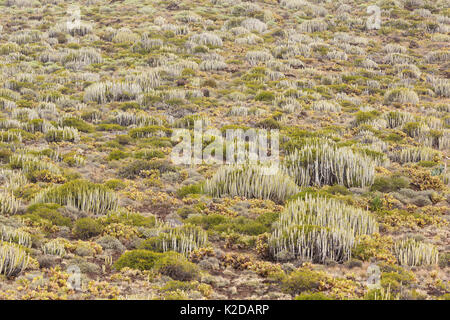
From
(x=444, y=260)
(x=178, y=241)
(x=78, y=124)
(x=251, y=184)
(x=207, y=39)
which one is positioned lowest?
(x=444, y=260)

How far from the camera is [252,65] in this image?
73.5ft

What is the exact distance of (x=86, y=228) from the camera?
27.4 ft

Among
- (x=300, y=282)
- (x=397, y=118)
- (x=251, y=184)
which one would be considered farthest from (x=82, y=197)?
(x=397, y=118)

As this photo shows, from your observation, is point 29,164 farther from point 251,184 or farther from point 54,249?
point 251,184

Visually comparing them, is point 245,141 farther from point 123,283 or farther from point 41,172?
point 123,283

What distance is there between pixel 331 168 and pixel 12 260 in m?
7.30

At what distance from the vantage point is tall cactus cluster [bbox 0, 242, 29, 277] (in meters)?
6.61

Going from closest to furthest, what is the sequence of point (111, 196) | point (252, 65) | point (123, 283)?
point (123, 283), point (111, 196), point (252, 65)

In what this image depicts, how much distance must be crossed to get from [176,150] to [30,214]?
208 inches

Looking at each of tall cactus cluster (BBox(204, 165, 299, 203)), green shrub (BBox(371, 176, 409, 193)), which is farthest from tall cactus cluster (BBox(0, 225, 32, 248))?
green shrub (BBox(371, 176, 409, 193))

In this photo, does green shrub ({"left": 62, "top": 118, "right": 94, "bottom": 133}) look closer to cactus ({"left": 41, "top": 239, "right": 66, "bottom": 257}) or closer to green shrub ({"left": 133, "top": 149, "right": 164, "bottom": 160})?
green shrub ({"left": 133, "top": 149, "right": 164, "bottom": 160})

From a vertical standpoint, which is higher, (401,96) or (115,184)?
(401,96)

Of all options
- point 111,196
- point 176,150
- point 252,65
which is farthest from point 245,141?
point 252,65

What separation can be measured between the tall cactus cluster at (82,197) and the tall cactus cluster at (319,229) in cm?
346
